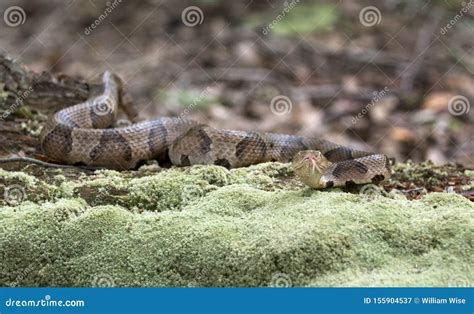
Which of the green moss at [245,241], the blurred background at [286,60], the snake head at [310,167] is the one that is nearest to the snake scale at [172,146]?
the snake head at [310,167]

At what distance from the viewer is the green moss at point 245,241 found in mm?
4273

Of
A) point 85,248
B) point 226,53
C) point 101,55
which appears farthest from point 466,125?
point 85,248

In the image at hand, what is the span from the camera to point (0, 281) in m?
4.63

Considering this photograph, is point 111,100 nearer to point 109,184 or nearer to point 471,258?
point 109,184

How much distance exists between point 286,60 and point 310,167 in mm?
8216

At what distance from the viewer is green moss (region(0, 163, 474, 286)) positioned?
427 cm

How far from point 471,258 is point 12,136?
191 inches

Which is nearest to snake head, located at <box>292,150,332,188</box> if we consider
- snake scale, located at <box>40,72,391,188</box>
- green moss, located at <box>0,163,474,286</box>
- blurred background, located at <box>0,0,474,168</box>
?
green moss, located at <box>0,163,474,286</box>

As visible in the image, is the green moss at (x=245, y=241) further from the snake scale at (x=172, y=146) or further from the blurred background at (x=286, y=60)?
the blurred background at (x=286, y=60)

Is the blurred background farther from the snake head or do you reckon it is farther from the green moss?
the green moss

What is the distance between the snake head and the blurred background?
5.52 m

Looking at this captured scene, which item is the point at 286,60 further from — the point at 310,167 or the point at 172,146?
the point at 310,167

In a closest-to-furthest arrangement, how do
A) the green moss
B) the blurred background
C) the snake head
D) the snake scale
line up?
1. the green moss
2. the snake head
3. the snake scale
4. the blurred background

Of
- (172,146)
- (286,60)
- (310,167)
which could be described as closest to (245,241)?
(310,167)
